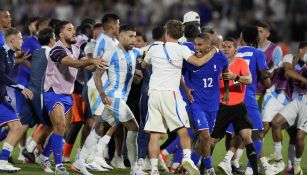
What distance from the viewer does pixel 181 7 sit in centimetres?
2688

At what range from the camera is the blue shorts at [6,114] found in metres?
12.3

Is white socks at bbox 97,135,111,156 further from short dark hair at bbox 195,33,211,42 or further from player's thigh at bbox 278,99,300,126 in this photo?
player's thigh at bbox 278,99,300,126

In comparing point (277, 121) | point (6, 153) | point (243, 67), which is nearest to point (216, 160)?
point (277, 121)

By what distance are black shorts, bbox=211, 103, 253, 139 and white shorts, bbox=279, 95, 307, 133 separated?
1.46m

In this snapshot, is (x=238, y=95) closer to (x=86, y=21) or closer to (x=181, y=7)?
(x=86, y=21)

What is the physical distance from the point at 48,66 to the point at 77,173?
61.9 inches

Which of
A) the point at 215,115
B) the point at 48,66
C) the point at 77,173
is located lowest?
the point at 77,173

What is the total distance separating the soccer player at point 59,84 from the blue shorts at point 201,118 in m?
1.66

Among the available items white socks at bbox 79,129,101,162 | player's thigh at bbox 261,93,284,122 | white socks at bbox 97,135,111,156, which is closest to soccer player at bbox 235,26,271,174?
player's thigh at bbox 261,93,284,122

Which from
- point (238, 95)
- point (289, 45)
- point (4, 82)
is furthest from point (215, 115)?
point (289, 45)

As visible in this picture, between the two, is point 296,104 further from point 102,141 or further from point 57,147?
point 57,147

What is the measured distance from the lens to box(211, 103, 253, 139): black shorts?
12.2 m

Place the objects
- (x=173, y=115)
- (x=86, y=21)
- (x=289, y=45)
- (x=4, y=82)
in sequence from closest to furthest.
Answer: (x=173, y=115), (x=4, y=82), (x=86, y=21), (x=289, y=45)

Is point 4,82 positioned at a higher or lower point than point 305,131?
higher
